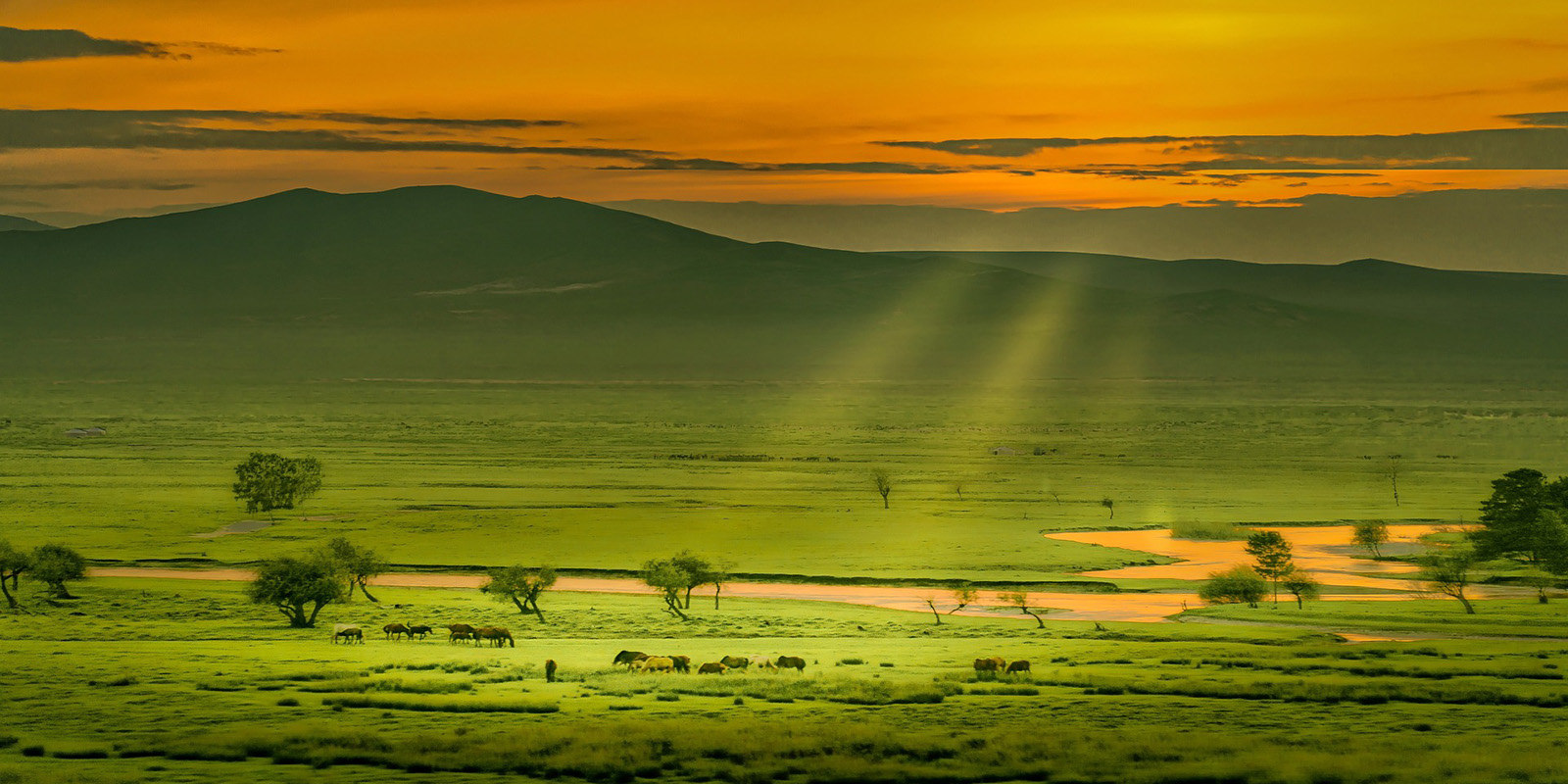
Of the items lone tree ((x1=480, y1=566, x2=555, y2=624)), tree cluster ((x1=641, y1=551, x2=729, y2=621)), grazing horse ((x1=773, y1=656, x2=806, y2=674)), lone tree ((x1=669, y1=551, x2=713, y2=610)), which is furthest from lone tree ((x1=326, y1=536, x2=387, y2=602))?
grazing horse ((x1=773, y1=656, x2=806, y2=674))

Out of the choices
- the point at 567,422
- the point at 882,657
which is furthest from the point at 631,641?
the point at 567,422

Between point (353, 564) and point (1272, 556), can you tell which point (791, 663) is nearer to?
point (353, 564)

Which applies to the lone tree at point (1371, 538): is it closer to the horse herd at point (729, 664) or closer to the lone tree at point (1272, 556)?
the lone tree at point (1272, 556)

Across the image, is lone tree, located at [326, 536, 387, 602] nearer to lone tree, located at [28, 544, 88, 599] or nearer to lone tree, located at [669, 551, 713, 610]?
lone tree, located at [28, 544, 88, 599]

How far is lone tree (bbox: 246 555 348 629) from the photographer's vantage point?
Answer: 191 ft

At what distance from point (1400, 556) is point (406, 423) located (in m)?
138

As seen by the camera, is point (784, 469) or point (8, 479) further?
point (784, 469)

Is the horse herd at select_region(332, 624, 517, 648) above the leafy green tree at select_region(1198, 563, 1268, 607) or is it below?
below

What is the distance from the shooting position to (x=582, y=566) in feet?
252

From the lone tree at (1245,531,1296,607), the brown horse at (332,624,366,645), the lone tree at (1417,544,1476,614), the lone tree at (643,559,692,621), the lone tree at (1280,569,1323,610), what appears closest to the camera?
the brown horse at (332,624,366,645)

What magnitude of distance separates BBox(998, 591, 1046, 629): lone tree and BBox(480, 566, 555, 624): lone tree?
20.7m

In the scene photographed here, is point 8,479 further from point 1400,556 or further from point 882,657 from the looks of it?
point 1400,556

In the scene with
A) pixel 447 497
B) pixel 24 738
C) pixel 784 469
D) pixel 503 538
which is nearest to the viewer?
pixel 24 738

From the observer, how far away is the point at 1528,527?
7331 cm
